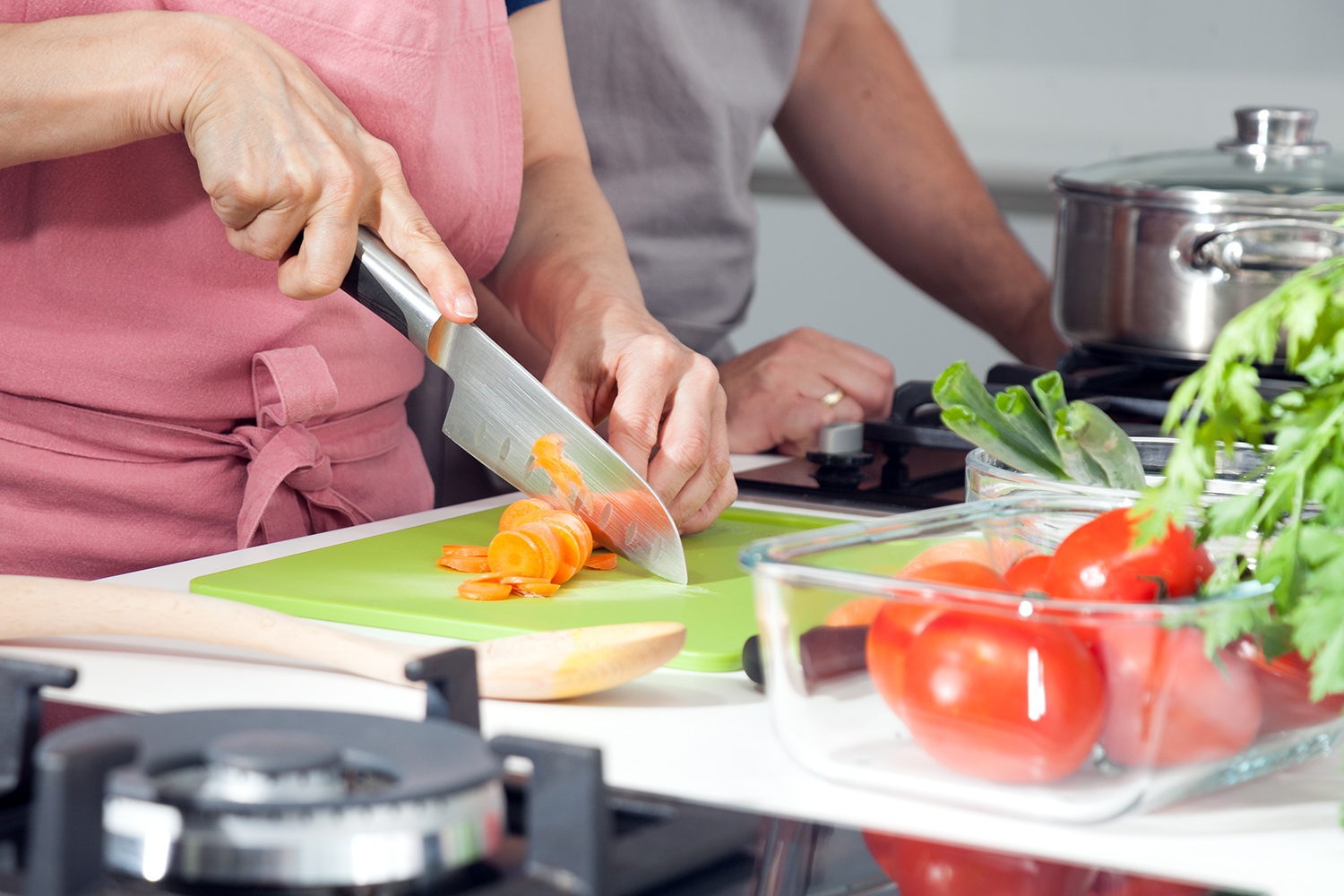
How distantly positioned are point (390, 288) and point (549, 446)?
0.53 ft

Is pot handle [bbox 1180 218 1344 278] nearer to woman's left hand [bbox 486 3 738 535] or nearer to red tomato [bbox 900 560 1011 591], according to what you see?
woman's left hand [bbox 486 3 738 535]

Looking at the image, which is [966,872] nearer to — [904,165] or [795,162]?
[904,165]

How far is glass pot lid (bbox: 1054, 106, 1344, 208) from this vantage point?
148 centimetres

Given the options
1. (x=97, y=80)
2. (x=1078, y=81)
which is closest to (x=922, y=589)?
(x=97, y=80)

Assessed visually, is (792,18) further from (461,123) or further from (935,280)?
(461,123)

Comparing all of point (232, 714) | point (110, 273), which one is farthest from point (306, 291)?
point (232, 714)

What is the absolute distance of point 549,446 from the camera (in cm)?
105

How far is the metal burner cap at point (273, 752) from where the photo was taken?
1.29 feet

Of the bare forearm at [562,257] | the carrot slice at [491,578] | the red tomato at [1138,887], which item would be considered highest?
the bare forearm at [562,257]

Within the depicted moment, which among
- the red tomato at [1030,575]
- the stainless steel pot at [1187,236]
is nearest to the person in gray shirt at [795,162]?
the stainless steel pot at [1187,236]

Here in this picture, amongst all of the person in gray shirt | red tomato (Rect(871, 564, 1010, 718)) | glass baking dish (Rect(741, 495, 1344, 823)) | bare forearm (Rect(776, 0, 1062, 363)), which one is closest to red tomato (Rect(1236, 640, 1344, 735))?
glass baking dish (Rect(741, 495, 1344, 823))

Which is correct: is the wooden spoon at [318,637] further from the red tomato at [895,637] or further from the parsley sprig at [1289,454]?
the parsley sprig at [1289,454]

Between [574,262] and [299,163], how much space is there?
41 cm

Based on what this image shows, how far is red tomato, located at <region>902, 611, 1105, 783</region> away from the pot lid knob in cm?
129
